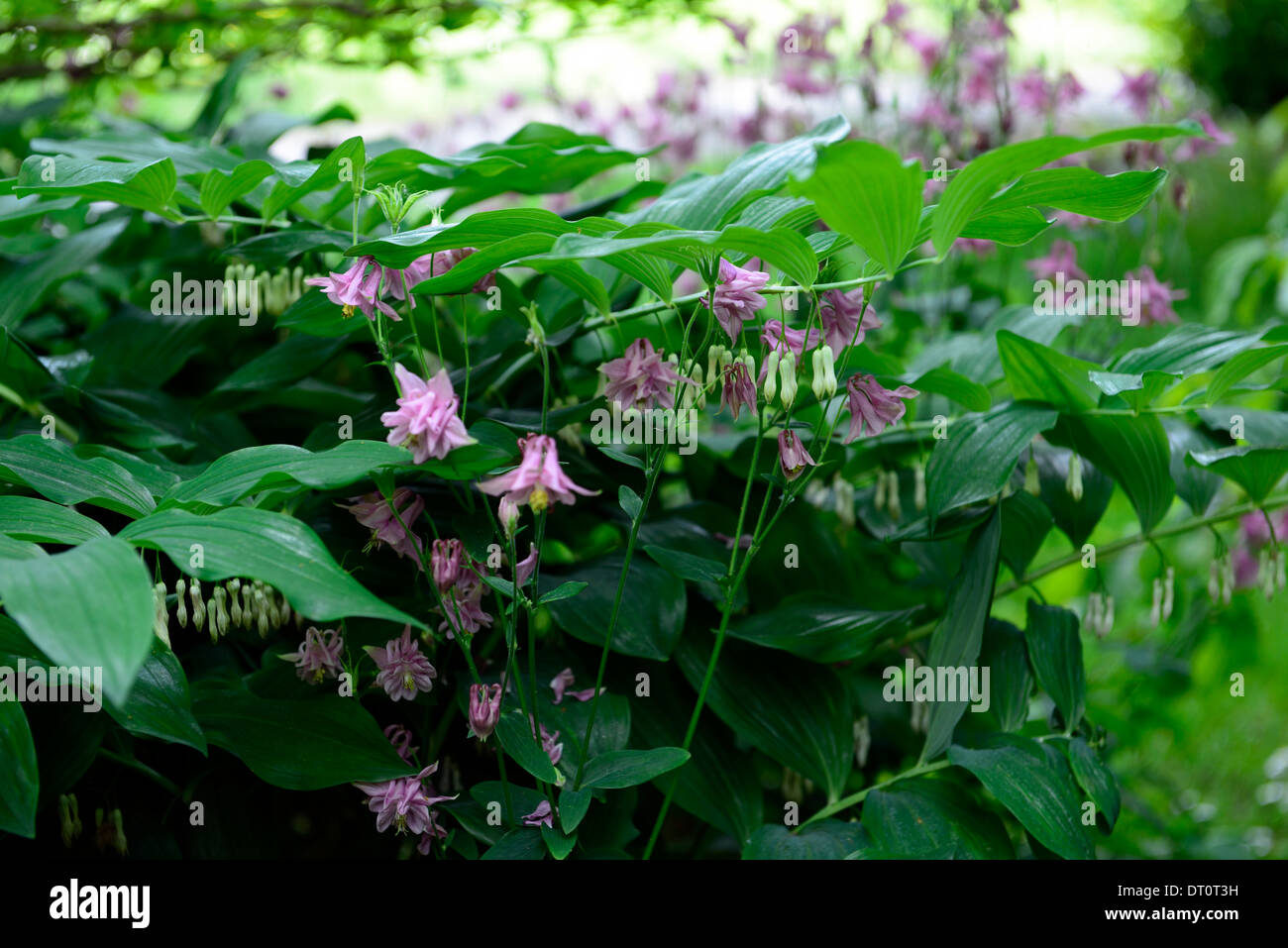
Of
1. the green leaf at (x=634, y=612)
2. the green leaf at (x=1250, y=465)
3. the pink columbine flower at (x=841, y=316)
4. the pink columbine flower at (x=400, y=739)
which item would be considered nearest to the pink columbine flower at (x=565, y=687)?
the green leaf at (x=634, y=612)

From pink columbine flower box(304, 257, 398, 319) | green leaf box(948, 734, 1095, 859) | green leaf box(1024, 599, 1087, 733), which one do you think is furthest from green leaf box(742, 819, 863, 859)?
pink columbine flower box(304, 257, 398, 319)

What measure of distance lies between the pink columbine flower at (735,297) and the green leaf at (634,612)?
0.97 feet

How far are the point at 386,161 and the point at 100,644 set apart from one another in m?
0.61

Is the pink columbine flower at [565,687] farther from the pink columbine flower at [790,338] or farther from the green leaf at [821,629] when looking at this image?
the pink columbine flower at [790,338]

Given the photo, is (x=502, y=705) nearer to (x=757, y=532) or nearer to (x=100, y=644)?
(x=757, y=532)

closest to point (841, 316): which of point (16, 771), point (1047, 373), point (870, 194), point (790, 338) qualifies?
point (790, 338)

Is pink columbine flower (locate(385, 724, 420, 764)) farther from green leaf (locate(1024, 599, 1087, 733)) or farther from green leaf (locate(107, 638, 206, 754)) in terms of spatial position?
green leaf (locate(1024, 599, 1087, 733))

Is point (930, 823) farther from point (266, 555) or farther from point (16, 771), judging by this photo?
point (16, 771)

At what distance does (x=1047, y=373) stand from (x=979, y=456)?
0.42 feet

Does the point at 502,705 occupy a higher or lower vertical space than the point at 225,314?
lower

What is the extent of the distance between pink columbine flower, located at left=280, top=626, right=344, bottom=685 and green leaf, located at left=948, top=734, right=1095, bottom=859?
0.59 metres

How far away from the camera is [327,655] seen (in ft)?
2.98

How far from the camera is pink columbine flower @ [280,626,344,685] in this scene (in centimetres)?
90

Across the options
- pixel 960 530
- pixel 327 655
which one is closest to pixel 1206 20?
pixel 960 530
